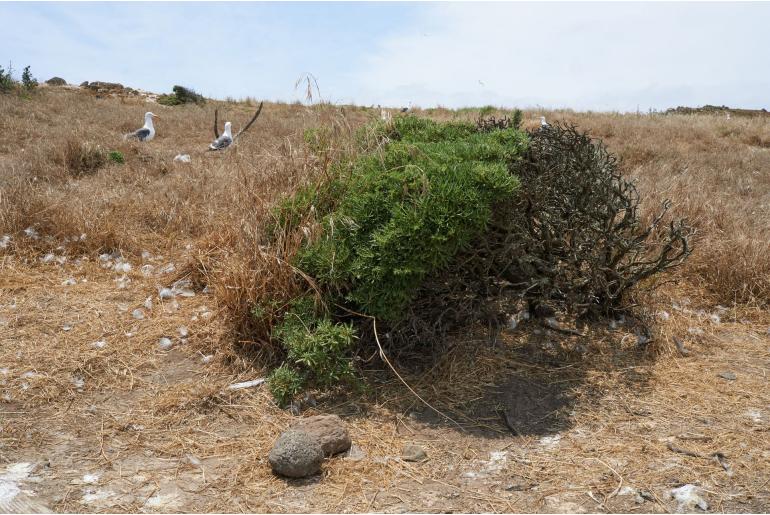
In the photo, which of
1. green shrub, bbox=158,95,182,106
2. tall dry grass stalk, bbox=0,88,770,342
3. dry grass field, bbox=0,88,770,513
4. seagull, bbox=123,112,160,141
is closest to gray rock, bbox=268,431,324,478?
dry grass field, bbox=0,88,770,513

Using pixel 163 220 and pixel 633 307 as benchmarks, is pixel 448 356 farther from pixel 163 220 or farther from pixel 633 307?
pixel 163 220

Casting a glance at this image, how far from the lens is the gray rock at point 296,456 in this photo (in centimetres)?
304

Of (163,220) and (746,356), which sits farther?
(163,220)

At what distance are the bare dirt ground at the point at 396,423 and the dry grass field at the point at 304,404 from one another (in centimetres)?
1

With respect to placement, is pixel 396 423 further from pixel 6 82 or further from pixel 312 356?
pixel 6 82

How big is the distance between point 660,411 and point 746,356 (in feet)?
4.11

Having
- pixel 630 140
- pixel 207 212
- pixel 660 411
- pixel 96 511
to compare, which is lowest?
pixel 96 511

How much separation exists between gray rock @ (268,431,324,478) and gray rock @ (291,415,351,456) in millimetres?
91

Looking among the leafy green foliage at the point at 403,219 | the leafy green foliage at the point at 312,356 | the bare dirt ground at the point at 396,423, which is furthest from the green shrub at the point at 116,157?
the leafy green foliage at the point at 312,356

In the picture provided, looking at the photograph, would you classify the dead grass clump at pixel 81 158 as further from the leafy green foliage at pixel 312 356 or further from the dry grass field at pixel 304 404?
the leafy green foliage at pixel 312 356

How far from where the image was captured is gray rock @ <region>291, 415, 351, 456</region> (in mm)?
3225

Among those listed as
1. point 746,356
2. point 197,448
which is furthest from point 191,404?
point 746,356

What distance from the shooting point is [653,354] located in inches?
175

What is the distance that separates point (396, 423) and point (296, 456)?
745 mm
